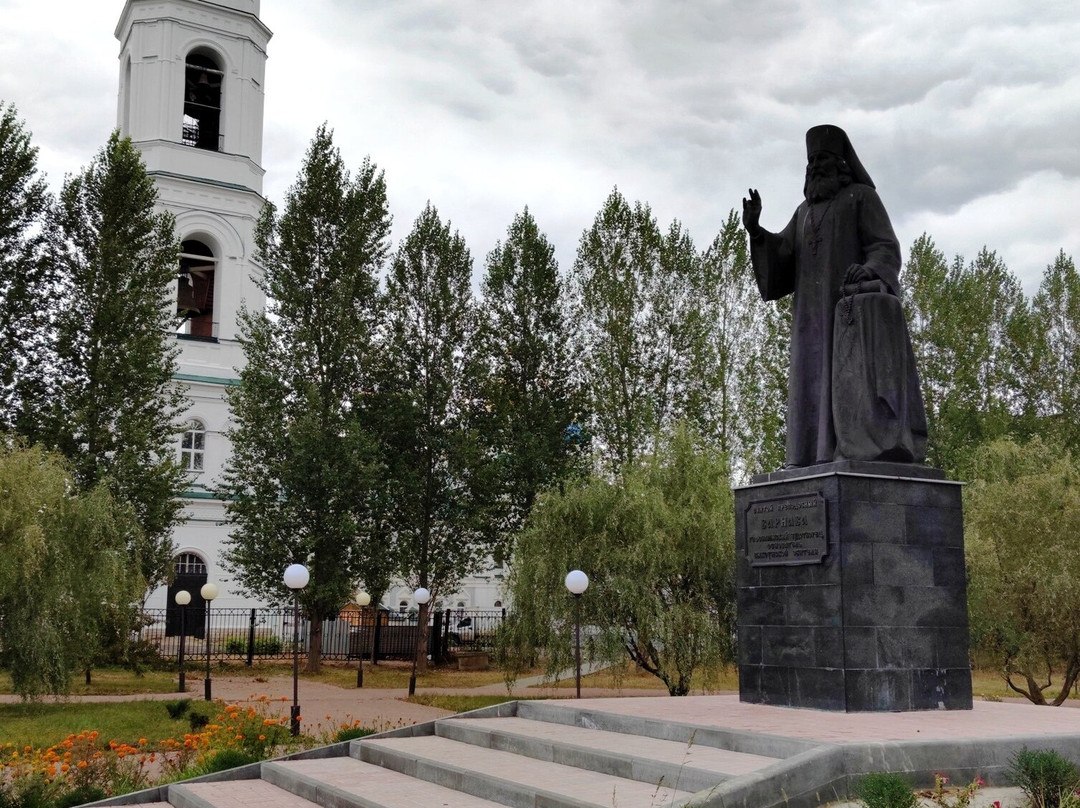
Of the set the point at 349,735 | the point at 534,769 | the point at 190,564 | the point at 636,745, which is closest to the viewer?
the point at 534,769

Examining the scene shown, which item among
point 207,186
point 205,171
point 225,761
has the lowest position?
point 225,761

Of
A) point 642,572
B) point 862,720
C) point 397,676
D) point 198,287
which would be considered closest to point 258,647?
point 397,676

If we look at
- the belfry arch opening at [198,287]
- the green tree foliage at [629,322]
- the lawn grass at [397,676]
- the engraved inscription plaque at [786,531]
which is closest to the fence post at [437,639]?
the lawn grass at [397,676]

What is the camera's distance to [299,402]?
28328 millimetres

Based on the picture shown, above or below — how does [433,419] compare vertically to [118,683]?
above

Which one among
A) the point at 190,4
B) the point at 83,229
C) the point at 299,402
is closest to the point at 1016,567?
the point at 299,402

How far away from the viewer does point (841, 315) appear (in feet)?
32.0

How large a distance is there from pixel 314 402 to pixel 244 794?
19763 millimetres

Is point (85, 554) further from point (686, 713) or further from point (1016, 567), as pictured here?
point (1016, 567)

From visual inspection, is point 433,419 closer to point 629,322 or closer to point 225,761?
point 629,322

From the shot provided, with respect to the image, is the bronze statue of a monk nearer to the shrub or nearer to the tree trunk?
the shrub

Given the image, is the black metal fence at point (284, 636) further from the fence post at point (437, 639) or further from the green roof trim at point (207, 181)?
the green roof trim at point (207, 181)

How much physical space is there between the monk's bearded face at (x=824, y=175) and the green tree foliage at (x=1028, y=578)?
42.8 ft

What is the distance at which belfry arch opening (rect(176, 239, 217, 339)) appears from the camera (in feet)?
117
